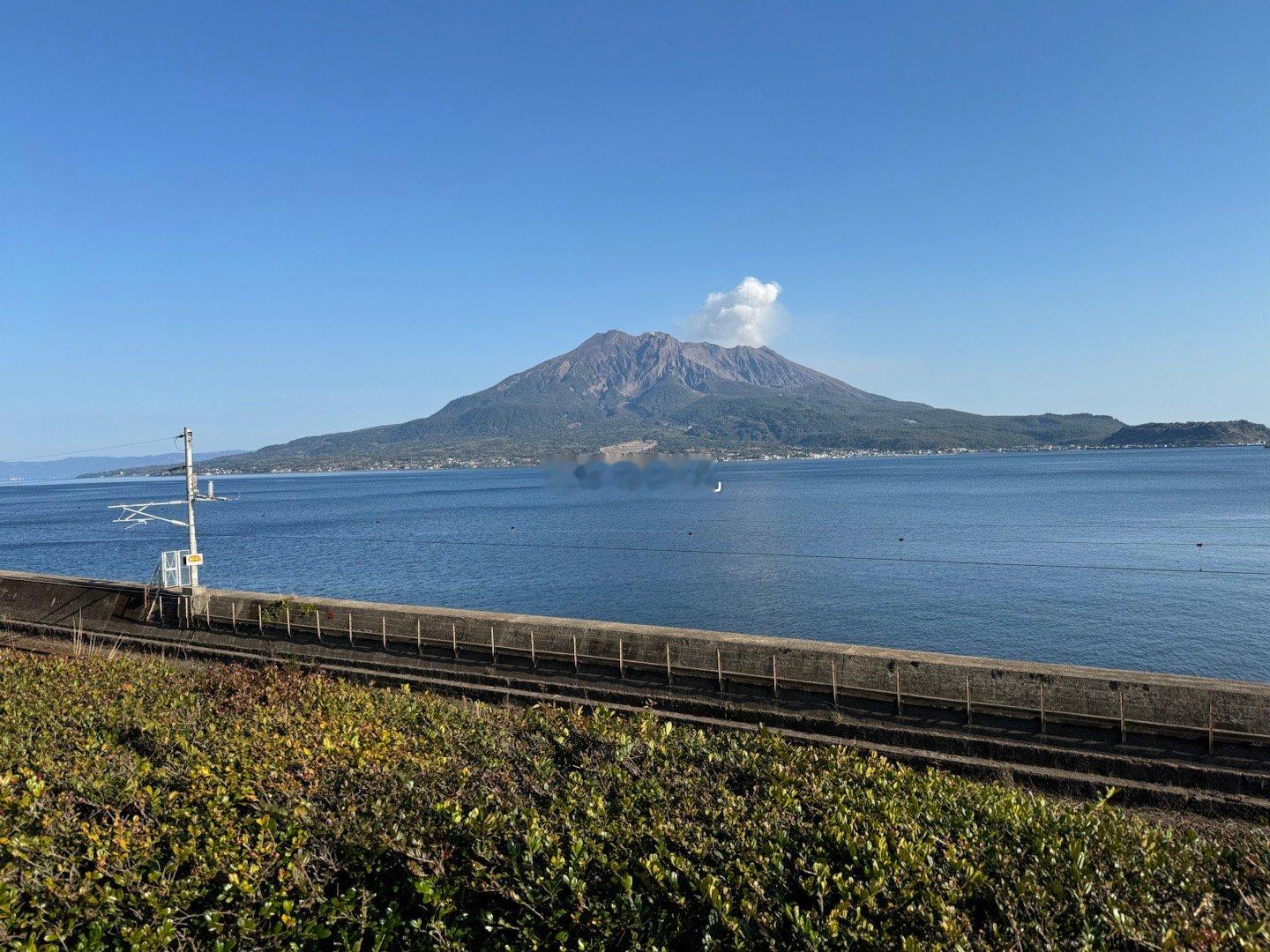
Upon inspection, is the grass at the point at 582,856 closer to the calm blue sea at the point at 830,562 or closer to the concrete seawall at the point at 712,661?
the concrete seawall at the point at 712,661

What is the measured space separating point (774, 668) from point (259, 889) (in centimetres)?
1278

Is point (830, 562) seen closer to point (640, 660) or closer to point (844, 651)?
point (640, 660)

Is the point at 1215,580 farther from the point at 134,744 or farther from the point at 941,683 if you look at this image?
the point at 134,744

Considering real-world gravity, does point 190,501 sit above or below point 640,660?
above

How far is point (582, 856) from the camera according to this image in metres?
5.44

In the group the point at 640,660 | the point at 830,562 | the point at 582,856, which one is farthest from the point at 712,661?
the point at 830,562

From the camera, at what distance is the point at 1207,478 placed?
123438 mm

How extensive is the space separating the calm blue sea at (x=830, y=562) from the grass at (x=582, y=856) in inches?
1006

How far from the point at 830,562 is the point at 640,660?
117ft

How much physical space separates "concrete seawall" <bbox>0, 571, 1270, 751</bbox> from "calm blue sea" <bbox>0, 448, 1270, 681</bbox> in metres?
15.2

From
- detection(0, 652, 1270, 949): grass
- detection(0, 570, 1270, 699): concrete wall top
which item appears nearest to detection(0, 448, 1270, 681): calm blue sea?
detection(0, 570, 1270, 699): concrete wall top

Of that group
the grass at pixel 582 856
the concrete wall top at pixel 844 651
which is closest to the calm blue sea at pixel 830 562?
the concrete wall top at pixel 844 651

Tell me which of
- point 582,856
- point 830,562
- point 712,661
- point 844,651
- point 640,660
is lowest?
point 830,562

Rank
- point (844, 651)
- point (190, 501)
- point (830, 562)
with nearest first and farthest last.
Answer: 1. point (844, 651)
2. point (190, 501)
3. point (830, 562)
